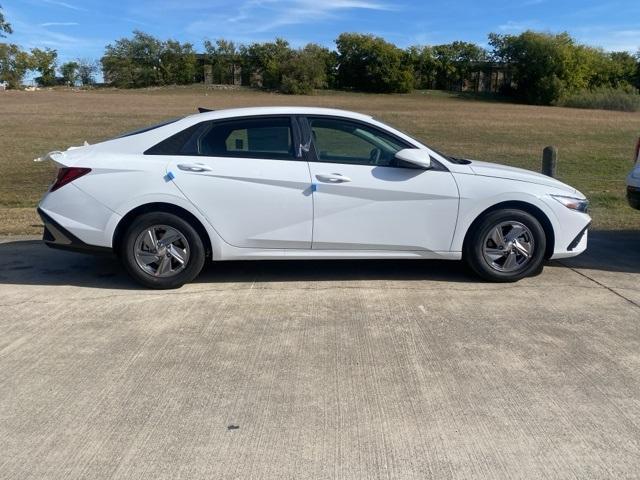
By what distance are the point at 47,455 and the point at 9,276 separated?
348 centimetres

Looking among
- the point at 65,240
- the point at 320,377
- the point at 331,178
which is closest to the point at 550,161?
the point at 331,178

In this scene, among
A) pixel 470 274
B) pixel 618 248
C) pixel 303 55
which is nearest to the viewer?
pixel 470 274

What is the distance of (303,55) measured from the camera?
9800cm

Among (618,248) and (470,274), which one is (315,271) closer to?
(470,274)

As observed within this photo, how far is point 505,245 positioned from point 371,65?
336ft

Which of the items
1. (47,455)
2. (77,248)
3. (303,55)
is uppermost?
(303,55)

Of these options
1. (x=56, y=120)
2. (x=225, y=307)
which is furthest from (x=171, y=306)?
(x=56, y=120)

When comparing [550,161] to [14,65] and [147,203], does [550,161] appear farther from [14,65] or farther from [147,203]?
[14,65]

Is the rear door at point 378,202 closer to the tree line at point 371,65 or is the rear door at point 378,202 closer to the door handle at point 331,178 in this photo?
the door handle at point 331,178

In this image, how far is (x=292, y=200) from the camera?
217 inches

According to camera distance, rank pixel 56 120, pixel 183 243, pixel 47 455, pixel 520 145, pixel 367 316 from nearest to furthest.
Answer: pixel 47 455
pixel 367 316
pixel 183 243
pixel 520 145
pixel 56 120

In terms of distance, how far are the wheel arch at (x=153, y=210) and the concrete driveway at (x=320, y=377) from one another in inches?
19.1

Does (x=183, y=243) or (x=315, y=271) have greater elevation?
(x=183, y=243)

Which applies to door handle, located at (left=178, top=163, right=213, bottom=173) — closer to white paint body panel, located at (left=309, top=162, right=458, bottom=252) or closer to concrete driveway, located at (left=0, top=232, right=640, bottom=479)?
white paint body panel, located at (left=309, top=162, right=458, bottom=252)
